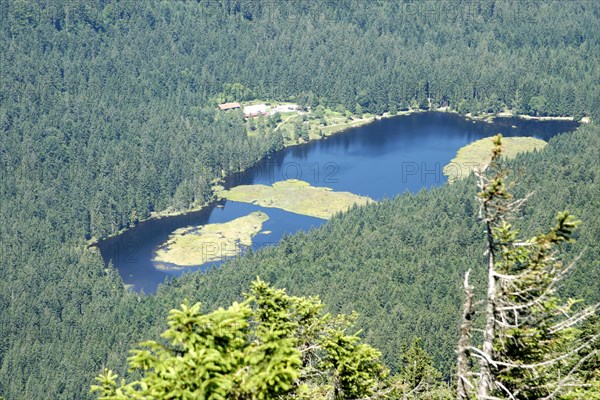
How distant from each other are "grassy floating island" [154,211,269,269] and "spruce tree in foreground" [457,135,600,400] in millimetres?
136890

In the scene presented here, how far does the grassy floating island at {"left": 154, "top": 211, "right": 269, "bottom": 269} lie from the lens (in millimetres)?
169375

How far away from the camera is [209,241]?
176 metres

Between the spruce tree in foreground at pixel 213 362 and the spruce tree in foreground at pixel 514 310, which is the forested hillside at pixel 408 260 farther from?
the spruce tree in foreground at pixel 213 362

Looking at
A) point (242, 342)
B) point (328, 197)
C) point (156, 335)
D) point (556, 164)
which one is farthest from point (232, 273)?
point (242, 342)

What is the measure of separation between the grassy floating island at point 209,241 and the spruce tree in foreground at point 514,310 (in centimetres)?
13689

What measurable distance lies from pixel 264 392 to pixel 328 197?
566 ft

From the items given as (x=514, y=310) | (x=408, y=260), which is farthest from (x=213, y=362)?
(x=408, y=260)

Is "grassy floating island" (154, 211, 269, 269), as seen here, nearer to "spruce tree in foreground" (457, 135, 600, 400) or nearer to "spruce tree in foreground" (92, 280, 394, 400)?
"spruce tree in foreground" (457, 135, 600, 400)

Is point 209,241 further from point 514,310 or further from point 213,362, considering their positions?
point 514,310

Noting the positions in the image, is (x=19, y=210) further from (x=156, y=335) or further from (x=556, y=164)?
(x=556, y=164)

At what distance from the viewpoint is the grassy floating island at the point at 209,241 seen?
169 meters

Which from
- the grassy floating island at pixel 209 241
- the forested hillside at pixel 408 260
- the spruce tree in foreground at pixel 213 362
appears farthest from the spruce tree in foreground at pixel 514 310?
the grassy floating island at pixel 209 241

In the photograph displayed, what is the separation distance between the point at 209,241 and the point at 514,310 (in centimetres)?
15203

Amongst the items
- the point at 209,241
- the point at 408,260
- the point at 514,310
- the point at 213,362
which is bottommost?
the point at 209,241
